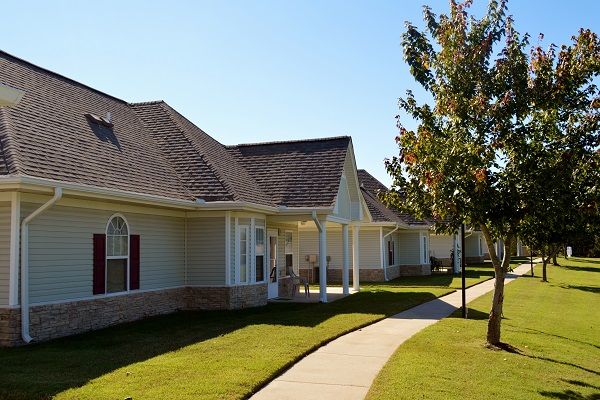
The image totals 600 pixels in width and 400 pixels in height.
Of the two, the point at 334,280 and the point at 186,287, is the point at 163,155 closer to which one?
the point at 186,287

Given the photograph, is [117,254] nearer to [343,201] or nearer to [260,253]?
[260,253]

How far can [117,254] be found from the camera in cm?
1288

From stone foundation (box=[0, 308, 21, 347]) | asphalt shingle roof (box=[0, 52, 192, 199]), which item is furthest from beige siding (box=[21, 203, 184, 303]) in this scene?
asphalt shingle roof (box=[0, 52, 192, 199])

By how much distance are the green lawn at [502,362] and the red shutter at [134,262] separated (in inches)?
256

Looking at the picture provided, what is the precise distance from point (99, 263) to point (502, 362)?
821 cm

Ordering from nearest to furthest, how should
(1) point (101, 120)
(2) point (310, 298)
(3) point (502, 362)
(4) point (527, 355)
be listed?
(3) point (502, 362) < (4) point (527, 355) < (1) point (101, 120) < (2) point (310, 298)

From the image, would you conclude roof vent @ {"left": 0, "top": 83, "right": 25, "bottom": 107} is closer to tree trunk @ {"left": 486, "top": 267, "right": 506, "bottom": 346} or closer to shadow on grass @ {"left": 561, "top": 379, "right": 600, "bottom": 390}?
shadow on grass @ {"left": 561, "top": 379, "right": 600, "bottom": 390}

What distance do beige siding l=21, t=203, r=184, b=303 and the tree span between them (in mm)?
6520

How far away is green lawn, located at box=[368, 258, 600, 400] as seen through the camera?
762 centimetres

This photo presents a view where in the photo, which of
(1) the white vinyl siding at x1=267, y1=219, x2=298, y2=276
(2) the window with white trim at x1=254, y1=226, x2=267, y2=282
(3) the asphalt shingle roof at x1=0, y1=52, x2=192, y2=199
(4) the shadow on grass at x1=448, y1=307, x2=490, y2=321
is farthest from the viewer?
(1) the white vinyl siding at x1=267, y1=219, x2=298, y2=276

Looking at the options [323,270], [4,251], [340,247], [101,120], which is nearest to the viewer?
[4,251]

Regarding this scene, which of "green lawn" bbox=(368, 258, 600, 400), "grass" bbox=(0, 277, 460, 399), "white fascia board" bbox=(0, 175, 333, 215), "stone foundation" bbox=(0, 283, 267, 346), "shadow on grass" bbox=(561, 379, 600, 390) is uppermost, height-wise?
"white fascia board" bbox=(0, 175, 333, 215)

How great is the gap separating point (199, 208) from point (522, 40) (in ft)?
29.2

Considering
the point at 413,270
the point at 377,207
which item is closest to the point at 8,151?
the point at 377,207
